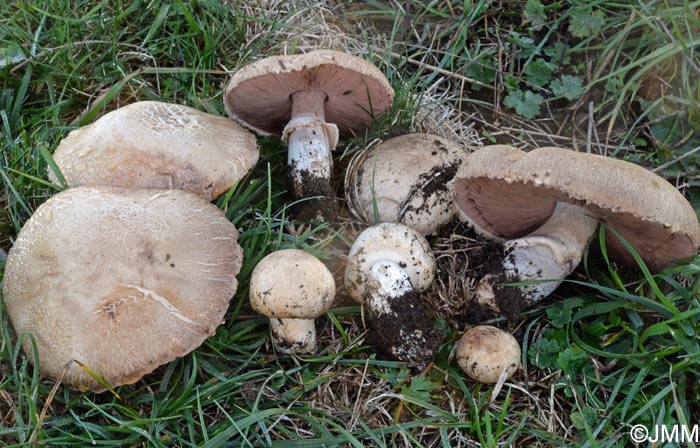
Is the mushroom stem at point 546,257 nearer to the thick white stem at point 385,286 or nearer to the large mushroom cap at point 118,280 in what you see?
the thick white stem at point 385,286

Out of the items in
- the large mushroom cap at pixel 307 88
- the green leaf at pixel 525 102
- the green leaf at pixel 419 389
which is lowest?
the green leaf at pixel 419 389

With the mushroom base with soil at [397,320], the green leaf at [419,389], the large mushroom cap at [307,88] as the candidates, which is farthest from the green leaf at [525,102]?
the green leaf at [419,389]

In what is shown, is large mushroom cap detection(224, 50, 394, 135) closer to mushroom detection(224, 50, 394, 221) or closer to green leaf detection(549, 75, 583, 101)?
mushroom detection(224, 50, 394, 221)

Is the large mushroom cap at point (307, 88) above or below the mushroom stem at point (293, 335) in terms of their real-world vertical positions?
above

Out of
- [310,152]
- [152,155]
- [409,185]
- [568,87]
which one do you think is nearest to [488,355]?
[409,185]

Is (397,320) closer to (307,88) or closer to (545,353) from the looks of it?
(545,353)

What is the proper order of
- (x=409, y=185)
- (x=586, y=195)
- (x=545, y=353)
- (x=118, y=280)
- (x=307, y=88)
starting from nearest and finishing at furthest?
(x=586, y=195), (x=118, y=280), (x=545, y=353), (x=409, y=185), (x=307, y=88)
